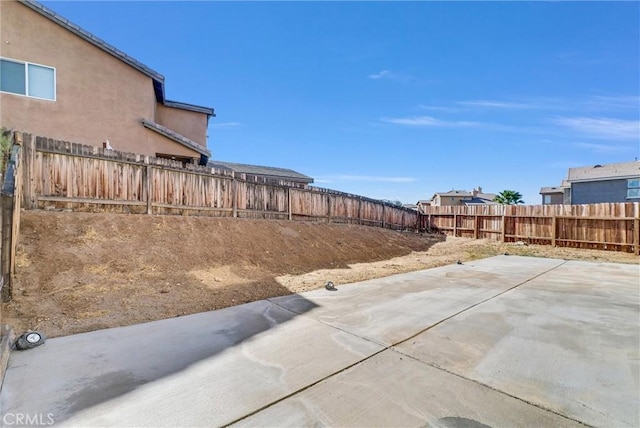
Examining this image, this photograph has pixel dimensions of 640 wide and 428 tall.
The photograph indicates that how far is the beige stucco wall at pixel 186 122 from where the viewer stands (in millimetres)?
12836

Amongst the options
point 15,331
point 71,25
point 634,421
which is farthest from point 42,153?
point 634,421

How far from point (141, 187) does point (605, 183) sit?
1024 inches

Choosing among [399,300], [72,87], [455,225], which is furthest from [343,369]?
[455,225]

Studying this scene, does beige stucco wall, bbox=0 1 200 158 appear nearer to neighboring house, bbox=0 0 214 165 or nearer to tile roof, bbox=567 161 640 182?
neighboring house, bbox=0 0 214 165

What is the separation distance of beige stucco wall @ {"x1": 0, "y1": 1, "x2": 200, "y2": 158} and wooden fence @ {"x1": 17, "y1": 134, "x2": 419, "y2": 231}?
4183mm

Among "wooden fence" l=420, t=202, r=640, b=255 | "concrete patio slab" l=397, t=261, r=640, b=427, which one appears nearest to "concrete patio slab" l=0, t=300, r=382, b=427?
"concrete patio slab" l=397, t=261, r=640, b=427

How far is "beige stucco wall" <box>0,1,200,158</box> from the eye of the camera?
329 inches

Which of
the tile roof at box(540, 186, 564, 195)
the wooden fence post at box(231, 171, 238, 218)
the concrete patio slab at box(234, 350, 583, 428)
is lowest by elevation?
the concrete patio slab at box(234, 350, 583, 428)

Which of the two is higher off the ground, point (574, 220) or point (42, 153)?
point (42, 153)

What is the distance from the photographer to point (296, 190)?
33.9 ft

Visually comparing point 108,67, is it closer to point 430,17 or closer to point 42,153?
point 42,153

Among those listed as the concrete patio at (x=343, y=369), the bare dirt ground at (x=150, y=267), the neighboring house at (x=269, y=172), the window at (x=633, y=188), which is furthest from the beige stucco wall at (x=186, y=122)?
the window at (x=633, y=188)

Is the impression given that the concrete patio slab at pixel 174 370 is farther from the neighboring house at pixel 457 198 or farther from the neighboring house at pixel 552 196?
the neighboring house at pixel 457 198

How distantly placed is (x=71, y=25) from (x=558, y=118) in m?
20.1
